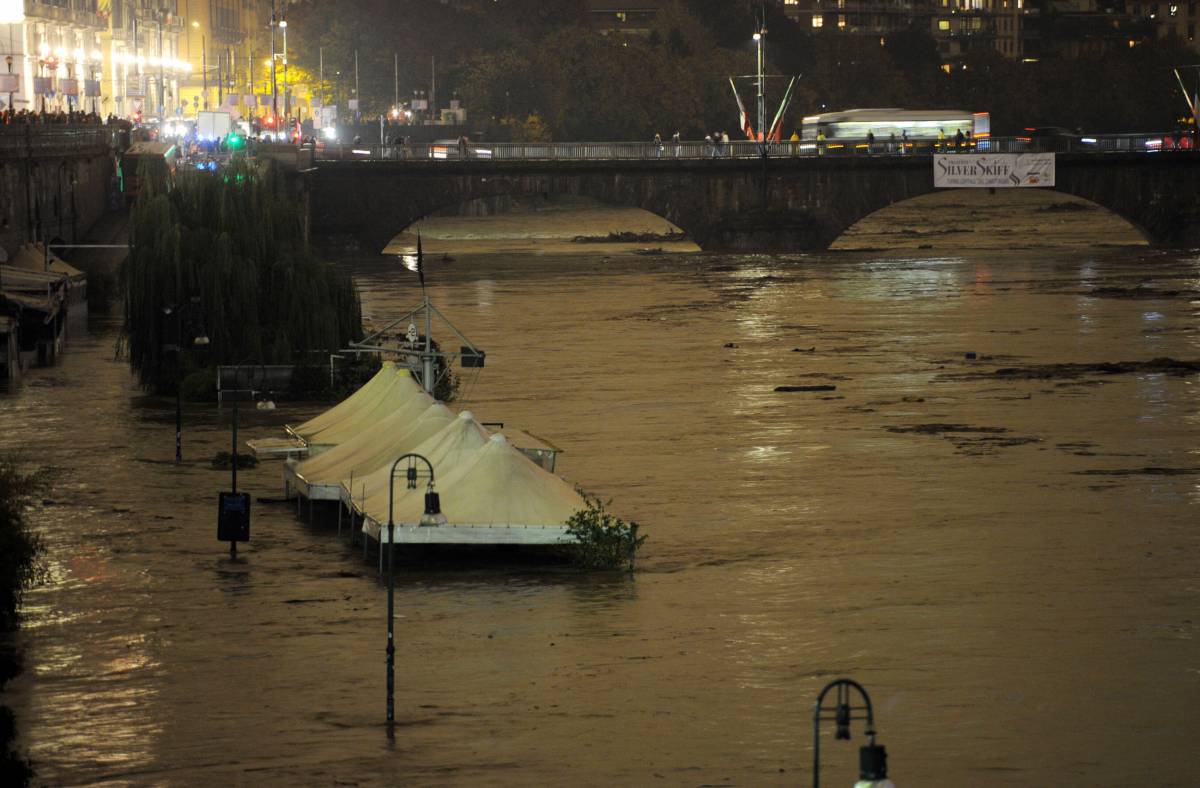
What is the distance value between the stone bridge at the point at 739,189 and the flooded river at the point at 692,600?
1889 inches

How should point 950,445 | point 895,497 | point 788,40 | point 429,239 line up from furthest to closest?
point 788,40 < point 429,239 < point 950,445 < point 895,497

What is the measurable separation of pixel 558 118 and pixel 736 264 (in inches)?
2330

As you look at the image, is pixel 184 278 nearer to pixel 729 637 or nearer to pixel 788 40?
pixel 729 637

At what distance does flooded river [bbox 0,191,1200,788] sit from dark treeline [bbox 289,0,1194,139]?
321 feet

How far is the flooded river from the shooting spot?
95.1 feet

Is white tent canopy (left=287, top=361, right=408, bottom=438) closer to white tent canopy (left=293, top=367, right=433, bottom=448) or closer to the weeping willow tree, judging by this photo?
white tent canopy (left=293, top=367, right=433, bottom=448)

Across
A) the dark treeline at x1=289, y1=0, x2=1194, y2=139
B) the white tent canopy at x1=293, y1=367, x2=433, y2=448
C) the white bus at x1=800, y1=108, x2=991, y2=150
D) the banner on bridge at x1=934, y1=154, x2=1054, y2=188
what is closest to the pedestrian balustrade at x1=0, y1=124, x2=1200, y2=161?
the banner on bridge at x1=934, y1=154, x2=1054, y2=188

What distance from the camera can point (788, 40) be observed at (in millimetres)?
198125

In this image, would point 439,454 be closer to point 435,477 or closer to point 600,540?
point 435,477

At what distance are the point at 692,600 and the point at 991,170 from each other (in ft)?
287

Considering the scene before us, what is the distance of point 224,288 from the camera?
208 ft

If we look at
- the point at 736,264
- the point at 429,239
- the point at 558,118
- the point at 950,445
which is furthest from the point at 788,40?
the point at 950,445

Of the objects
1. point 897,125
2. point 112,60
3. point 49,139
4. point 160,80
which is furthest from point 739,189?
point 112,60

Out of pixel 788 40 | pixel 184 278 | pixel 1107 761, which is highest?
pixel 788 40
